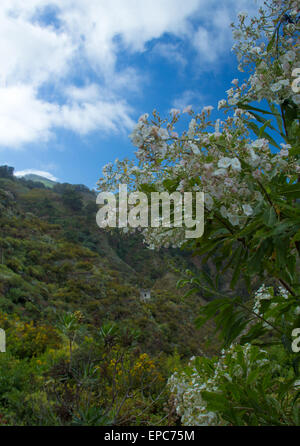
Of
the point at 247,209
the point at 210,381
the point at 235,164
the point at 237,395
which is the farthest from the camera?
the point at 210,381

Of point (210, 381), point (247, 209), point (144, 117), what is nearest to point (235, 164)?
point (247, 209)

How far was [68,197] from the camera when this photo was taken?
38.4 meters

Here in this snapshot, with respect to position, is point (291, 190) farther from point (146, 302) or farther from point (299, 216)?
point (146, 302)

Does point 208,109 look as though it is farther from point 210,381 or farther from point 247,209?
point 210,381

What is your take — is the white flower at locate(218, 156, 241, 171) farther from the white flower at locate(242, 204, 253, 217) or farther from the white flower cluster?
the white flower cluster

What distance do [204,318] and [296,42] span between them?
1428mm

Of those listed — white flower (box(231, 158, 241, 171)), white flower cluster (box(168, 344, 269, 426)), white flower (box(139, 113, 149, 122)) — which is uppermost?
white flower (box(139, 113, 149, 122))

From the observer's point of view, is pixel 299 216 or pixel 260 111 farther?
pixel 260 111

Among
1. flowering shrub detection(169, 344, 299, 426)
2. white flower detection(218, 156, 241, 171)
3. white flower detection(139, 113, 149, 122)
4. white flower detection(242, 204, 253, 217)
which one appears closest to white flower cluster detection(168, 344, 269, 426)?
flowering shrub detection(169, 344, 299, 426)

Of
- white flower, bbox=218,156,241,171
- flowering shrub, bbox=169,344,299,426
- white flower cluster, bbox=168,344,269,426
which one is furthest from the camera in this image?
white flower cluster, bbox=168,344,269,426

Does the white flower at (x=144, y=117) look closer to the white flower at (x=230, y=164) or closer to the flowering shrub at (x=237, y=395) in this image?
the white flower at (x=230, y=164)

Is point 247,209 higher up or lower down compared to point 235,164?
lower down

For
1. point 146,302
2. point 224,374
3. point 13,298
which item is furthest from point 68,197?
point 224,374

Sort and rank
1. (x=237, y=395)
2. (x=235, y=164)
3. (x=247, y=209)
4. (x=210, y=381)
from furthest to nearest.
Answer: (x=210, y=381), (x=237, y=395), (x=247, y=209), (x=235, y=164)
